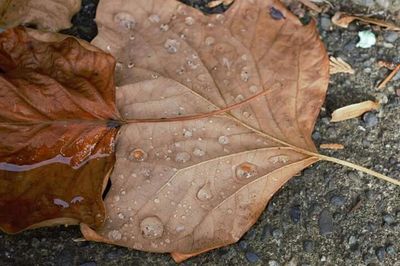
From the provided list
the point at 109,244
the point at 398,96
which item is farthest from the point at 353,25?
the point at 109,244

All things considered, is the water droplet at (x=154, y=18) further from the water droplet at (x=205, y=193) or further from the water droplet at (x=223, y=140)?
the water droplet at (x=205, y=193)

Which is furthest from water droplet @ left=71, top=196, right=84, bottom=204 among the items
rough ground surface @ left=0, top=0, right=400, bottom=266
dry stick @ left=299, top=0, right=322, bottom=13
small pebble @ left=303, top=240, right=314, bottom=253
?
dry stick @ left=299, top=0, right=322, bottom=13

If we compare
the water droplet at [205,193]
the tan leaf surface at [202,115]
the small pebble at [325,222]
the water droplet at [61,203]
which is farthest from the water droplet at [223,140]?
the water droplet at [61,203]

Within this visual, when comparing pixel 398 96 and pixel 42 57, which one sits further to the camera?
pixel 398 96

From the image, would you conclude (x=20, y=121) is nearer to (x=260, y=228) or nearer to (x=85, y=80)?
(x=85, y=80)

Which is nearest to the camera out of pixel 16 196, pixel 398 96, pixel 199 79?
pixel 16 196

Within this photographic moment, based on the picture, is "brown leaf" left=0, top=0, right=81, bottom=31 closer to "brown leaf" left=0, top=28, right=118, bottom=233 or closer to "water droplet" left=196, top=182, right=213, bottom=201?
"brown leaf" left=0, top=28, right=118, bottom=233
